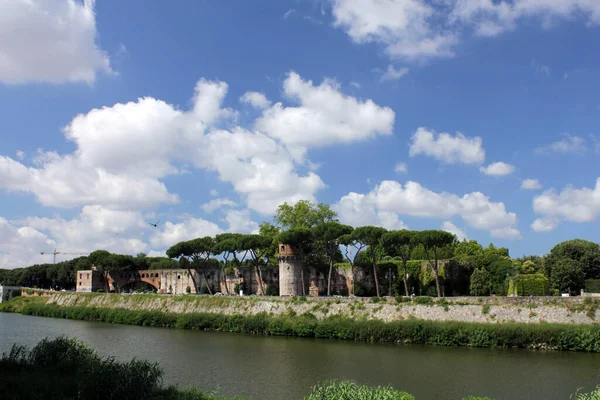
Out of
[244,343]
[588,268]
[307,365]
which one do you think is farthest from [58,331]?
[588,268]

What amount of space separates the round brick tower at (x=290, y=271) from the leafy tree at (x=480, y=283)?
17525 mm

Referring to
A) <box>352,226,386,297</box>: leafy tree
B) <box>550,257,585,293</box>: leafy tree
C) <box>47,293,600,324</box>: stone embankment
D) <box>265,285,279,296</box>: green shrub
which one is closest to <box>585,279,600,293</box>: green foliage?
<box>550,257,585,293</box>: leafy tree

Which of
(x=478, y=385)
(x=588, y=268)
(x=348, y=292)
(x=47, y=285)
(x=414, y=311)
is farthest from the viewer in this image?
(x=47, y=285)

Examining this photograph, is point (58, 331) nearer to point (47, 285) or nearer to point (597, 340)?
point (597, 340)

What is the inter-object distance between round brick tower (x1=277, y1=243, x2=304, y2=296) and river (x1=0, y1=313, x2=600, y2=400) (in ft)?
51.8

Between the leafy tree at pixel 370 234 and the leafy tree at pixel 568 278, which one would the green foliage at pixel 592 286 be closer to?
the leafy tree at pixel 568 278

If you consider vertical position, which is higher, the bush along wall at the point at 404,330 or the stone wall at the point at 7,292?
the stone wall at the point at 7,292

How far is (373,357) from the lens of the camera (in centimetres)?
2777

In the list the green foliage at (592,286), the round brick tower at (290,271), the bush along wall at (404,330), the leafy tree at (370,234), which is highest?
the leafy tree at (370,234)

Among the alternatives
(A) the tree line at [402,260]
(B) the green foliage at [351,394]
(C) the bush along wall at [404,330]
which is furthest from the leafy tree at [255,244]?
(B) the green foliage at [351,394]

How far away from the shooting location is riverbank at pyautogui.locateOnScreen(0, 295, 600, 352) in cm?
3002

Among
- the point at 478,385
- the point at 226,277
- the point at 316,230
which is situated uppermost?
the point at 316,230

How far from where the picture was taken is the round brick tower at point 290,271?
52.5 metres

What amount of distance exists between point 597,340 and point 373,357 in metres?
13.2
